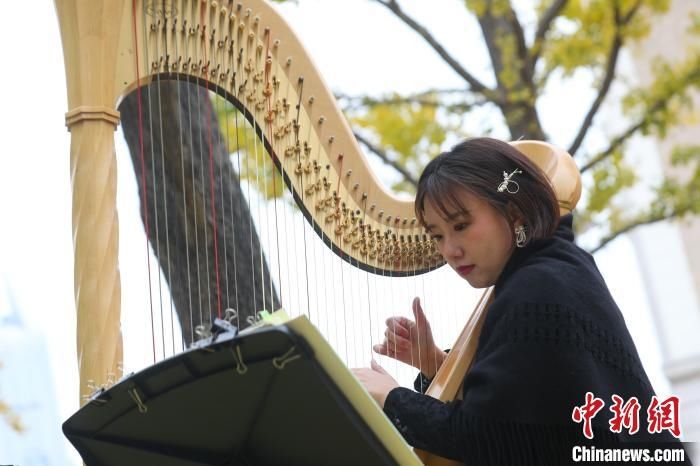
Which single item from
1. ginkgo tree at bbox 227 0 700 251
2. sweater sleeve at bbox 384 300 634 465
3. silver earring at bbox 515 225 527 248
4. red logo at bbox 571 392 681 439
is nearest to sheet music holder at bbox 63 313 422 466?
sweater sleeve at bbox 384 300 634 465

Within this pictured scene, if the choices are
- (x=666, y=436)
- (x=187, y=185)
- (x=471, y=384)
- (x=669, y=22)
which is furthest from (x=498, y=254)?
(x=669, y=22)

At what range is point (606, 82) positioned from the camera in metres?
6.72

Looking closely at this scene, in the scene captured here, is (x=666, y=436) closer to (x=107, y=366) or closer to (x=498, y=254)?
(x=498, y=254)

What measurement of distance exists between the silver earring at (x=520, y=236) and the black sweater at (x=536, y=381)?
12cm

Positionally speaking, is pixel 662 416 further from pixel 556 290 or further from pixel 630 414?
pixel 556 290

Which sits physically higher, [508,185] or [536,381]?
[508,185]

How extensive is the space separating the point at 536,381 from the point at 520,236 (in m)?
0.47

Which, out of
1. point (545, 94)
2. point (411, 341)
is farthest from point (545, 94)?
point (411, 341)

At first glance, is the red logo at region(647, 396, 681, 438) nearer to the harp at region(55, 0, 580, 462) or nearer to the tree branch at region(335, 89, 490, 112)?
the harp at region(55, 0, 580, 462)

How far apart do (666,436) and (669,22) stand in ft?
34.8

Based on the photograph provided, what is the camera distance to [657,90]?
7027mm

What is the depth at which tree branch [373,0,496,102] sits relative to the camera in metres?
6.71

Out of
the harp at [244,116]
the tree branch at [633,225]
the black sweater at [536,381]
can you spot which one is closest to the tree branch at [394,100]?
the tree branch at [633,225]

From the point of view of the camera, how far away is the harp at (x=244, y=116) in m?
2.75
